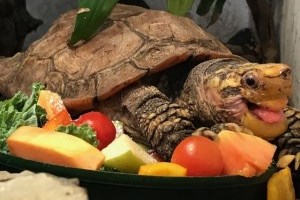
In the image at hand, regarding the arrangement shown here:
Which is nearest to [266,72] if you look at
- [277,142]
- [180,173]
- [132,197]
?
[277,142]

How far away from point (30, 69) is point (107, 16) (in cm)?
34

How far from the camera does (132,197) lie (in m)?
1.15

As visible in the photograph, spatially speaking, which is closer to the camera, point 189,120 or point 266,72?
point 266,72

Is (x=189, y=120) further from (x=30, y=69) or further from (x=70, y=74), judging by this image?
(x=30, y=69)

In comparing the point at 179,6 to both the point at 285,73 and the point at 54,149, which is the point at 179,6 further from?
the point at 54,149

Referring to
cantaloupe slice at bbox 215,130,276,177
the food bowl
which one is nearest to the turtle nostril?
cantaloupe slice at bbox 215,130,276,177

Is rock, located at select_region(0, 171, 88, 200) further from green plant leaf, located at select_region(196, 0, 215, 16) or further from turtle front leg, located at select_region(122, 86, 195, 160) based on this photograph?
green plant leaf, located at select_region(196, 0, 215, 16)

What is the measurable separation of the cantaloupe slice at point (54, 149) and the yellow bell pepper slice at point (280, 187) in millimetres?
416

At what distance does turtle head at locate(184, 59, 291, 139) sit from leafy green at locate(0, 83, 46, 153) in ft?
1.59

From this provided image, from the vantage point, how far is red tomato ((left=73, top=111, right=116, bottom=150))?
1405mm

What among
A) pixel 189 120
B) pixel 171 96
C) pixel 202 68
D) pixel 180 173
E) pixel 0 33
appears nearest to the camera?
pixel 180 173

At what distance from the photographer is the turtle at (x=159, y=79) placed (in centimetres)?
150

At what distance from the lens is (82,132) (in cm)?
132

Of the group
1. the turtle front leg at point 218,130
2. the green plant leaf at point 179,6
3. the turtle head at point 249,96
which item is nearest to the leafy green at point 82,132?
the turtle front leg at point 218,130
